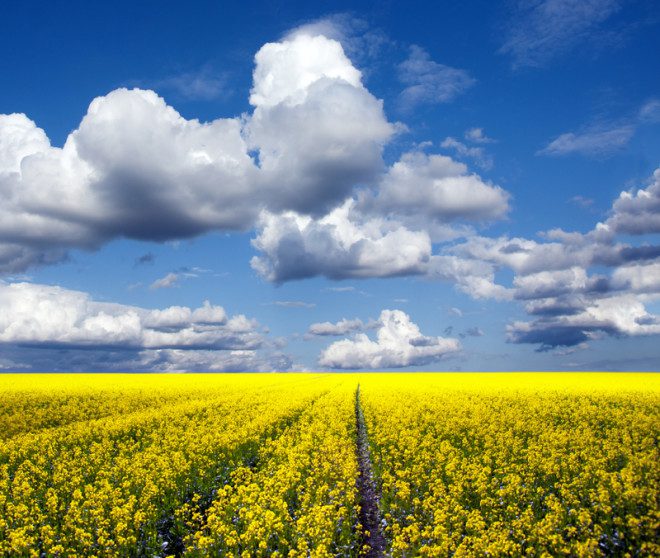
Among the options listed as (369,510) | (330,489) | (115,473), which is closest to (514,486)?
(369,510)

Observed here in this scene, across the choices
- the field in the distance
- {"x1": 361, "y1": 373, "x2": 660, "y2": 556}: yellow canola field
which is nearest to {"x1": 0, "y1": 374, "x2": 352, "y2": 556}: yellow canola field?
the field in the distance

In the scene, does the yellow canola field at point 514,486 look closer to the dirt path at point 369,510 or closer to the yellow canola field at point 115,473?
the dirt path at point 369,510

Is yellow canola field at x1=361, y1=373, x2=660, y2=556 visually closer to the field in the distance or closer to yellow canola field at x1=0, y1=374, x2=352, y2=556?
the field in the distance

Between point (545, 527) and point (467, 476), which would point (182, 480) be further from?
point (545, 527)

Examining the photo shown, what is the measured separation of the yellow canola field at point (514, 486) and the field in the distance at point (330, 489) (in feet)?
0.18

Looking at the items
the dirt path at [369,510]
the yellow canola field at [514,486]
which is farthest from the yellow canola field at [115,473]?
the yellow canola field at [514,486]

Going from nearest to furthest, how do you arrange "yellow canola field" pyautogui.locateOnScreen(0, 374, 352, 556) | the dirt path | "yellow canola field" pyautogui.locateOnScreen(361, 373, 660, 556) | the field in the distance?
"yellow canola field" pyautogui.locateOnScreen(361, 373, 660, 556), the field in the distance, "yellow canola field" pyautogui.locateOnScreen(0, 374, 352, 556), the dirt path

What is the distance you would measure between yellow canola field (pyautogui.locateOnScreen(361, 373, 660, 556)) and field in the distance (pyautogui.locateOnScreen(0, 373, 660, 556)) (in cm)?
6

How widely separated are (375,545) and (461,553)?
12.3ft

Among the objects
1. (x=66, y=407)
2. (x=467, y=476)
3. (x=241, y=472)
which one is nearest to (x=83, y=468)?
(x=241, y=472)

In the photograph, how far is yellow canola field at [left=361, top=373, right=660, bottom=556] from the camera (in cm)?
938

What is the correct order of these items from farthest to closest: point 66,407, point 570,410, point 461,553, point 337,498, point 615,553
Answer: point 66,407
point 570,410
point 337,498
point 615,553
point 461,553

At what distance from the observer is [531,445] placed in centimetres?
1656

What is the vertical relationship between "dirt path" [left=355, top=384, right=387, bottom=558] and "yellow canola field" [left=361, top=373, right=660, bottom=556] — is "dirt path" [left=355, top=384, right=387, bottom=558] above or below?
below
